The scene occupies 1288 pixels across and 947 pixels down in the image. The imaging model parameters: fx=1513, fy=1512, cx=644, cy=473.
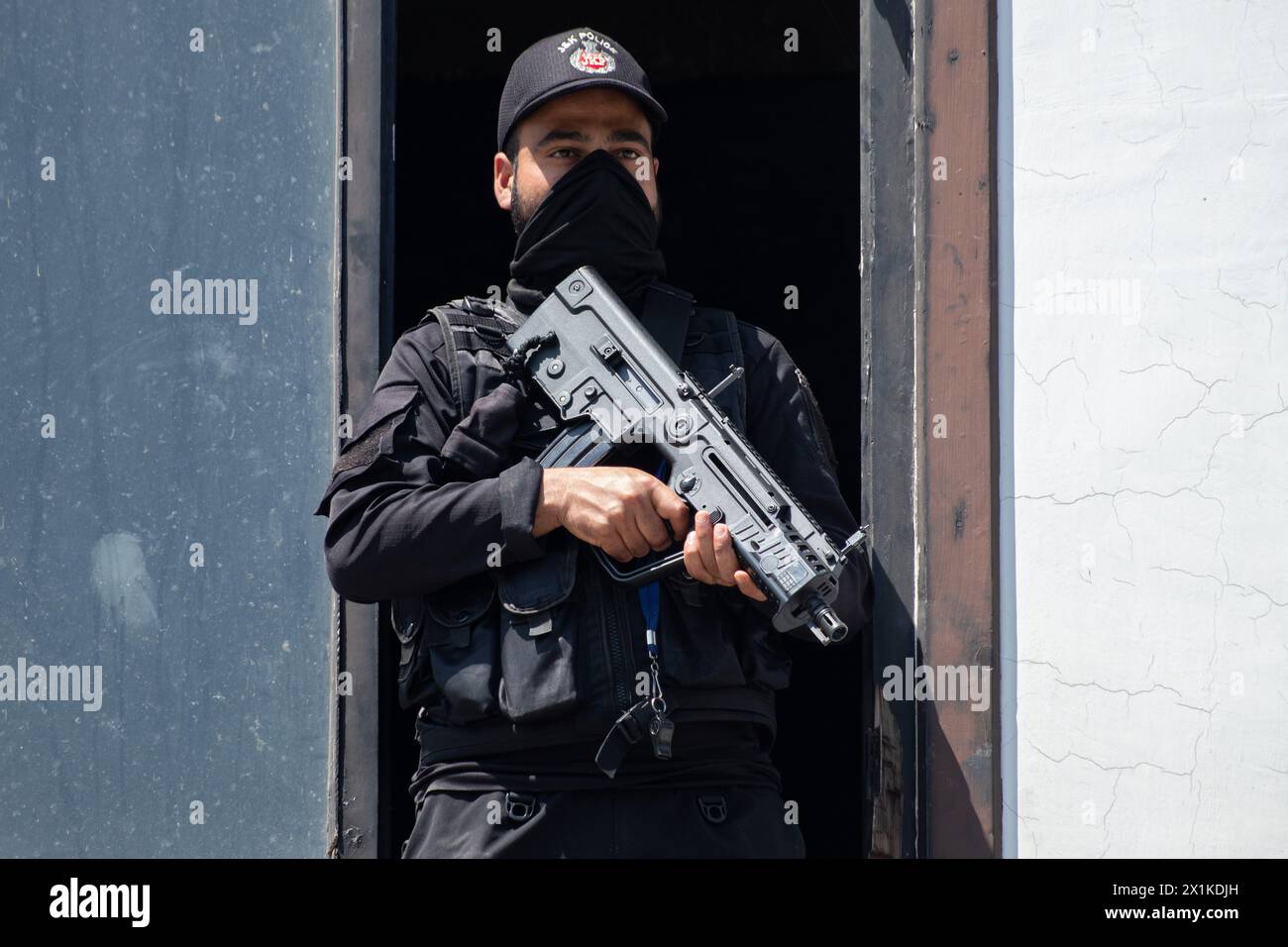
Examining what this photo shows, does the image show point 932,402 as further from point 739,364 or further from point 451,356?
point 451,356

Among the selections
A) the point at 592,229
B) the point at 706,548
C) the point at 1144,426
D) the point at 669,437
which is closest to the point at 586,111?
the point at 592,229

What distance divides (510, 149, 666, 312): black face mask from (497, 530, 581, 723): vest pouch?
514 mm

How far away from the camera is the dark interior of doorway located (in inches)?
190

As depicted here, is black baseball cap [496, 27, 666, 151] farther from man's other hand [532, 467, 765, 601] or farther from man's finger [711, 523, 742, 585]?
man's finger [711, 523, 742, 585]

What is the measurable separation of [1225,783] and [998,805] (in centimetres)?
41

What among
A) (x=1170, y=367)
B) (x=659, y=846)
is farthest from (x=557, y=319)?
(x=1170, y=367)

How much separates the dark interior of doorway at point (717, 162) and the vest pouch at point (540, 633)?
2.44m

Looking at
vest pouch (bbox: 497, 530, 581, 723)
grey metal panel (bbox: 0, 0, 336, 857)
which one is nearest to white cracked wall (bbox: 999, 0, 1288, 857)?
vest pouch (bbox: 497, 530, 581, 723)

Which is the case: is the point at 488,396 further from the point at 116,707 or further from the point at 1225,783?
the point at 1225,783

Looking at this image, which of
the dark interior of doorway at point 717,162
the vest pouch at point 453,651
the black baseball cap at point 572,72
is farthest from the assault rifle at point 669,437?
the dark interior of doorway at point 717,162

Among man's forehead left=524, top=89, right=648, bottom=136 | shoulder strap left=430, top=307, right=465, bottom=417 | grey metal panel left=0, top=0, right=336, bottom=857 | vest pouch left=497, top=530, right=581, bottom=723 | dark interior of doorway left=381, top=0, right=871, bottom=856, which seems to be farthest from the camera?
dark interior of doorway left=381, top=0, right=871, bottom=856

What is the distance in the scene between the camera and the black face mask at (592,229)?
2629mm

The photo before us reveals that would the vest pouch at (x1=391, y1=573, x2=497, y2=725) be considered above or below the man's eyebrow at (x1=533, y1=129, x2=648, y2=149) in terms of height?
below

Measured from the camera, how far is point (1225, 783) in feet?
9.13
